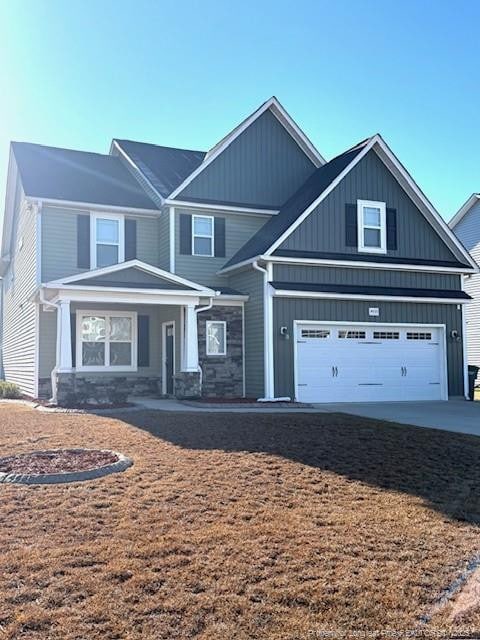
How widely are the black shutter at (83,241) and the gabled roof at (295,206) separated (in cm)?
397

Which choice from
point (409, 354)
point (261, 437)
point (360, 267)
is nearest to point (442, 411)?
point (409, 354)

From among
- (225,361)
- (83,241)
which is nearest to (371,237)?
(225,361)

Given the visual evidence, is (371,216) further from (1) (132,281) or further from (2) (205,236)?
A: (1) (132,281)

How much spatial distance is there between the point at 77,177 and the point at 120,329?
508 centimetres

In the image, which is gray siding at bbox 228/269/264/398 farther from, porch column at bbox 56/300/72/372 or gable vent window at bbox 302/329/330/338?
porch column at bbox 56/300/72/372

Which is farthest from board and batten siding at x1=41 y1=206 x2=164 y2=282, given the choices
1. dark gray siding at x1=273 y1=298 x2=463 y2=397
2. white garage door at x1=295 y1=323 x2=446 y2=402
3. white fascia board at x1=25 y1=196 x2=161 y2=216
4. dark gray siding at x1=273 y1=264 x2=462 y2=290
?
white garage door at x1=295 y1=323 x2=446 y2=402

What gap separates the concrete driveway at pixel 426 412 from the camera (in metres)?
12.3

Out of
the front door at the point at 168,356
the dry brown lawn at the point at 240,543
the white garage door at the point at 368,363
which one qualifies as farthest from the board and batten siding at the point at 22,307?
the dry brown lawn at the point at 240,543

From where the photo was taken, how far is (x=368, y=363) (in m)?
17.5

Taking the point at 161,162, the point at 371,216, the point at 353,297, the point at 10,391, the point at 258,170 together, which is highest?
the point at 161,162

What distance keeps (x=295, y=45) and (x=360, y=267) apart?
6.21m

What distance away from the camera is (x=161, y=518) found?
560 cm

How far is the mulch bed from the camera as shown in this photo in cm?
721

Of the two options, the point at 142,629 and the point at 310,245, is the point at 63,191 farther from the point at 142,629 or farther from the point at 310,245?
the point at 142,629
